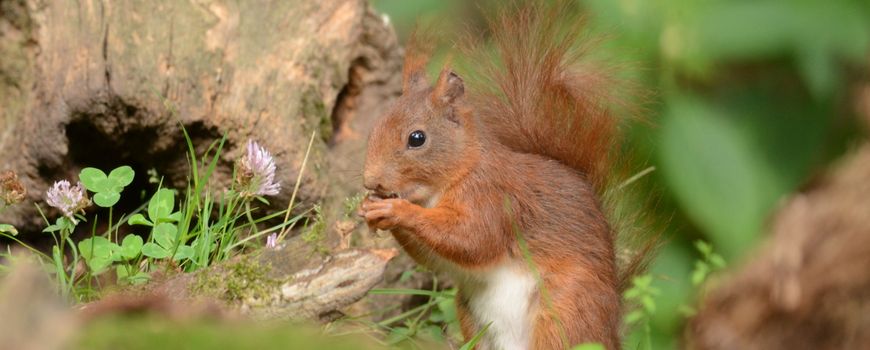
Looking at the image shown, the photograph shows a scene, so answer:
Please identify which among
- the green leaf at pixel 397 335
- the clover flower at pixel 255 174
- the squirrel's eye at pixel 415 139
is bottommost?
the green leaf at pixel 397 335

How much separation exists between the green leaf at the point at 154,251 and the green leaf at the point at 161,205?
0.10 m

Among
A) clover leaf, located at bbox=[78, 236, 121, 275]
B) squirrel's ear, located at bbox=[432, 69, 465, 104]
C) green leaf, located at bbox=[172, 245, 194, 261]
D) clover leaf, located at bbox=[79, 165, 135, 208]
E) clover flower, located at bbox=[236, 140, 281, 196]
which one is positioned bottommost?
clover leaf, located at bbox=[78, 236, 121, 275]

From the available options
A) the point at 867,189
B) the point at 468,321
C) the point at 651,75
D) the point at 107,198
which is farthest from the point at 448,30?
the point at 867,189

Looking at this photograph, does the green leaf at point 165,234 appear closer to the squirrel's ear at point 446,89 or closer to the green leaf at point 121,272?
the green leaf at point 121,272

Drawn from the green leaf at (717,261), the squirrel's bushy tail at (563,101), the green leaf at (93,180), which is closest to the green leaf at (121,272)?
the green leaf at (93,180)

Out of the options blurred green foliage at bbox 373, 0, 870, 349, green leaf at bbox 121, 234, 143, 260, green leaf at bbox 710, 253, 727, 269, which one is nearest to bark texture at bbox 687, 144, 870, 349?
green leaf at bbox 710, 253, 727, 269

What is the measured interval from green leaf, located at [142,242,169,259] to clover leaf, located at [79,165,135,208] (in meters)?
0.16

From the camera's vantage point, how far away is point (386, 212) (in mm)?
2521

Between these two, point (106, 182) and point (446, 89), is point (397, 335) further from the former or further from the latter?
point (106, 182)

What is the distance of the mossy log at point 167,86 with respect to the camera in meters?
2.98

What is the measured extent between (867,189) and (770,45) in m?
0.96

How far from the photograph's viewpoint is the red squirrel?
2.61 meters

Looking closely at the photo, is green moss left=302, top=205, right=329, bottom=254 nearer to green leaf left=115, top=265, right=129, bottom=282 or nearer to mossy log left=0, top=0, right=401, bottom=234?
green leaf left=115, top=265, right=129, bottom=282

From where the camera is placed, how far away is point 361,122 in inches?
139
